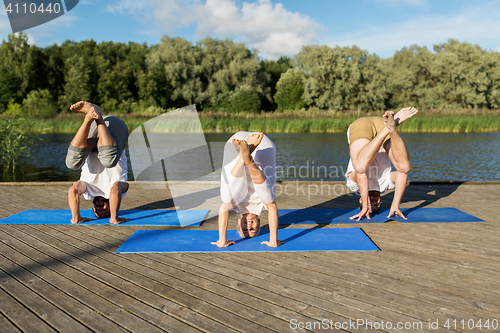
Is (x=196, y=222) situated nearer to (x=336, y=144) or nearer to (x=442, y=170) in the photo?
(x=442, y=170)

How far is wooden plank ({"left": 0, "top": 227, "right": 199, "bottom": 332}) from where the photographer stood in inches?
82.8

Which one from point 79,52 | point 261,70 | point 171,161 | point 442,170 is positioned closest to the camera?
point 442,170

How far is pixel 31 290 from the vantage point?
98.9 inches

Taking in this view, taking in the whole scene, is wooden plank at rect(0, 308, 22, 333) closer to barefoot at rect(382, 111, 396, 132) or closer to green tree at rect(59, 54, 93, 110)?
barefoot at rect(382, 111, 396, 132)

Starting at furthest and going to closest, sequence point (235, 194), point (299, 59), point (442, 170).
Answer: point (299, 59), point (442, 170), point (235, 194)

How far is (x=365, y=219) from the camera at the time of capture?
434 centimetres

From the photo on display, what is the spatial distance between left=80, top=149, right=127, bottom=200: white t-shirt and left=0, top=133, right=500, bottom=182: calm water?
485cm

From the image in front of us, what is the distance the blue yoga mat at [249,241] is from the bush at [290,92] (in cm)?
3772

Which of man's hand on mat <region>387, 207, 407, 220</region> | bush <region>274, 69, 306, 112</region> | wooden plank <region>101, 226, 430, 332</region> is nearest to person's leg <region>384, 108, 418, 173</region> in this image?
man's hand on mat <region>387, 207, 407, 220</region>

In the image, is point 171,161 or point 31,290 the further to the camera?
point 171,161

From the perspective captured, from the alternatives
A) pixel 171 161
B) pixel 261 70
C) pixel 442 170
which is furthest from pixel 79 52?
pixel 442 170

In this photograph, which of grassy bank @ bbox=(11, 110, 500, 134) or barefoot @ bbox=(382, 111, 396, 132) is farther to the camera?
grassy bank @ bbox=(11, 110, 500, 134)

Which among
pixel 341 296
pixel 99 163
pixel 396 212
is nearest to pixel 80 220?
pixel 99 163

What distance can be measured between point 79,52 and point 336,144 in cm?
4169
